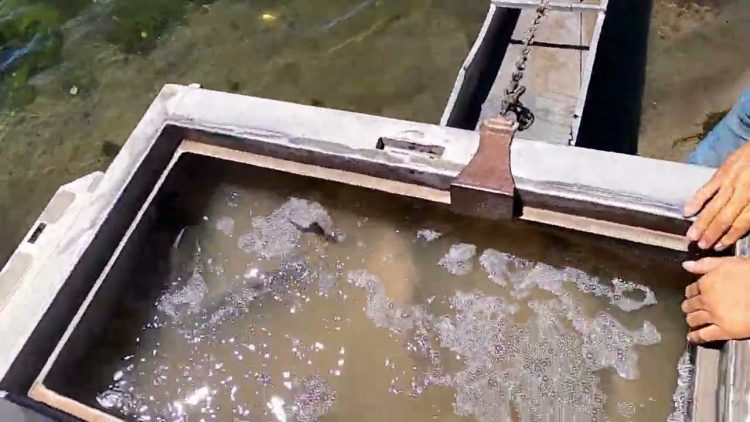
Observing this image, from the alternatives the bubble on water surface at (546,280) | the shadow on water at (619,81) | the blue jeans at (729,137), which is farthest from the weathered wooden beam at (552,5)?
the bubble on water surface at (546,280)

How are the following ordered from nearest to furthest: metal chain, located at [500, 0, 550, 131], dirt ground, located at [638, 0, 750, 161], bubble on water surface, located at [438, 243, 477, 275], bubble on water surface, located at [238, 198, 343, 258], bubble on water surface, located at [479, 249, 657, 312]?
bubble on water surface, located at [479, 249, 657, 312]
bubble on water surface, located at [438, 243, 477, 275]
bubble on water surface, located at [238, 198, 343, 258]
metal chain, located at [500, 0, 550, 131]
dirt ground, located at [638, 0, 750, 161]

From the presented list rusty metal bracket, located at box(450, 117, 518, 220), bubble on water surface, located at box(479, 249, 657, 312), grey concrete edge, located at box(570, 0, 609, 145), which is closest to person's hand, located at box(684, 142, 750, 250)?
bubble on water surface, located at box(479, 249, 657, 312)

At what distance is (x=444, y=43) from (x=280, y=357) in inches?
133

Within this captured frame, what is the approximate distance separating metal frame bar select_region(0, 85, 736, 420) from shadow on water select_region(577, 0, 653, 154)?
206 centimetres

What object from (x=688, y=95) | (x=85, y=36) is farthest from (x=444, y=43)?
(x=85, y=36)

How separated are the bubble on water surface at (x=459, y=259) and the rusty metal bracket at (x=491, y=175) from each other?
232mm

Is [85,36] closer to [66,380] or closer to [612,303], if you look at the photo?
[66,380]

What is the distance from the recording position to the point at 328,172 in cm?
240

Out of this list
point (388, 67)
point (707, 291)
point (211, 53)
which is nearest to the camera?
point (707, 291)

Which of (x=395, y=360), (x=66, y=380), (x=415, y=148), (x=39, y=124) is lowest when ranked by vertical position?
(x=39, y=124)

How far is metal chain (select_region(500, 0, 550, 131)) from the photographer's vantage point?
413cm

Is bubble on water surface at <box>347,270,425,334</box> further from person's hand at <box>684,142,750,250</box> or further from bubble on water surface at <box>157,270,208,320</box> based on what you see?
person's hand at <box>684,142,750,250</box>

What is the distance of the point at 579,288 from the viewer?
2.36 m

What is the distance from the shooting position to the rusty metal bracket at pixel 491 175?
2166 millimetres
